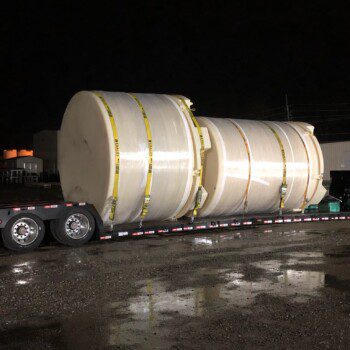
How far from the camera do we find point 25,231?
1067 centimetres

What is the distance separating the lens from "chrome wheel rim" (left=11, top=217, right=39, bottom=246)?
34.7ft

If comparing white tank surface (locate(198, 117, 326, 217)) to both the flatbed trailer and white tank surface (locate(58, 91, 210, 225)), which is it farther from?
the flatbed trailer

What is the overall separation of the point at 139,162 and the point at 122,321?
5.60 m

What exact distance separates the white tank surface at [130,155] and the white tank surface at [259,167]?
757 mm

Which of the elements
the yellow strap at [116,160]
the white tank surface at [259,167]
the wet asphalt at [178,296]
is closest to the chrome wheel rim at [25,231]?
the wet asphalt at [178,296]

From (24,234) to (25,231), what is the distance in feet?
0.21

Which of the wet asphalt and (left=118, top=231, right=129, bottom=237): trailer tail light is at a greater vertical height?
(left=118, top=231, right=129, bottom=237): trailer tail light

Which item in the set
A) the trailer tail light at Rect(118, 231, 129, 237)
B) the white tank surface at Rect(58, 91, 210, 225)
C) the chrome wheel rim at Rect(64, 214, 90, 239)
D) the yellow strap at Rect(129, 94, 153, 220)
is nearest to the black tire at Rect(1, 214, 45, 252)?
the chrome wheel rim at Rect(64, 214, 90, 239)

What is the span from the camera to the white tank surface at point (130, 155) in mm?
11172

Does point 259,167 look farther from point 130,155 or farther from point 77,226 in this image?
point 77,226

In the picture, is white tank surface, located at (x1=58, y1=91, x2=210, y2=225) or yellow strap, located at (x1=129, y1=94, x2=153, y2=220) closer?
white tank surface, located at (x1=58, y1=91, x2=210, y2=225)

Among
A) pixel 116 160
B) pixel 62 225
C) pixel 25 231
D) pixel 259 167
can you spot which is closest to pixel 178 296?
pixel 116 160

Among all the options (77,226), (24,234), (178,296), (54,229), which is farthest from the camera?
(77,226)

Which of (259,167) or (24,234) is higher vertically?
(259,167)
